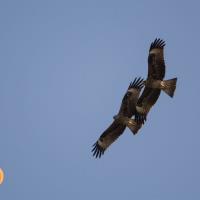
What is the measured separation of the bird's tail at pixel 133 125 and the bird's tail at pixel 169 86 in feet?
5.26

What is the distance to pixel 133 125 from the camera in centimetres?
1881

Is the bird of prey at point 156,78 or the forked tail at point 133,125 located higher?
the bird of prey at point 156,78

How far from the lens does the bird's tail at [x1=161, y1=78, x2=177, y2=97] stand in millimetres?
17672

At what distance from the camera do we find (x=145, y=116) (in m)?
18.7

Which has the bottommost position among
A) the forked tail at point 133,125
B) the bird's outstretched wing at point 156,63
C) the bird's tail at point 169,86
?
the forked tail at point 133,125

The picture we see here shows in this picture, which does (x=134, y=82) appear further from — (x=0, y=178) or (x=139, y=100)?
(x=0, y=178)

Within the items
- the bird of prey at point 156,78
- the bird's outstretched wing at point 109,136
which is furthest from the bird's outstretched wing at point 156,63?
the bird's outstretched wing at point 109,136

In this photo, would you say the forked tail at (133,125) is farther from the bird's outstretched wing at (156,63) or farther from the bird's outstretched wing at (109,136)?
the bird's outstretched wing at (156,63)

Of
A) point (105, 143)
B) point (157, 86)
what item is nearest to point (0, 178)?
point (105, 143)

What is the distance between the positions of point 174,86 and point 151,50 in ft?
4.90

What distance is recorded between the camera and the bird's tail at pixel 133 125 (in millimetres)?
18641

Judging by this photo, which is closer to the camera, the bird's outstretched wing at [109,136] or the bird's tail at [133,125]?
the bird's tail at [133,125]

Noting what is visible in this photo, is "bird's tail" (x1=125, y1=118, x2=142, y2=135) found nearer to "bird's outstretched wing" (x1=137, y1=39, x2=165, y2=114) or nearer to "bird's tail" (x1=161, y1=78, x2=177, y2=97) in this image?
"bird's outstretched wing" (x1=137, y1=39, x2=165, y2=114)

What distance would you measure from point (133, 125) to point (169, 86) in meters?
1.99
